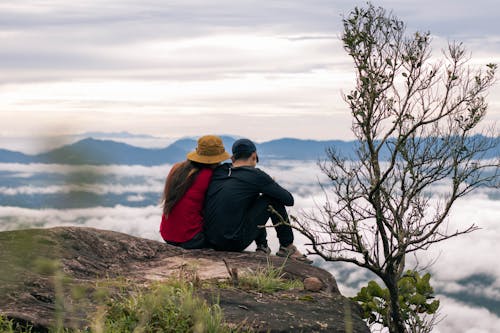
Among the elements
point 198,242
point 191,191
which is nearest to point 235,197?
point 191,191

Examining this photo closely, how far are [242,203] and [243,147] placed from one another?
0.83 meters

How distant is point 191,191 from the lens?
9906mm

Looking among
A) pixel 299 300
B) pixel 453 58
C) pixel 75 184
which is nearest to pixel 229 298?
pixel 299 300

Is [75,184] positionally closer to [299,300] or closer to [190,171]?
[299,300]

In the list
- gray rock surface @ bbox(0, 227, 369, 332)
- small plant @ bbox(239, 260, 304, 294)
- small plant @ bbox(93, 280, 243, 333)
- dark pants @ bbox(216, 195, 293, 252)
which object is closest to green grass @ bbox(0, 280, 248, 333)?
small plant @ bbox(93, 280, 243, 333)

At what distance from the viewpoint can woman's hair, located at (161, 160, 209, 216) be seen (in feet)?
32.2

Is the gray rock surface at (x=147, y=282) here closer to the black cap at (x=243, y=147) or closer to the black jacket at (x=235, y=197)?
the black jacket at (x=235, y=197)

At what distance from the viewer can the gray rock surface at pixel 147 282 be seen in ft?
19.4

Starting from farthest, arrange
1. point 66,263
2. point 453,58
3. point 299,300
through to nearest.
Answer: point 453,58 → point 66,263 → point 299,300

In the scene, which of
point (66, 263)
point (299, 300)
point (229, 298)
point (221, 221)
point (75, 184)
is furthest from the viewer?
point (221, 221)

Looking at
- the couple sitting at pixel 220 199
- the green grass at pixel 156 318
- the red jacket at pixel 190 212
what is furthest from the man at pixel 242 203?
the green grass at pixel 156 318

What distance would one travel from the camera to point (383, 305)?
1261 cm

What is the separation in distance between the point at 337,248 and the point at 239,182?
11.0ft

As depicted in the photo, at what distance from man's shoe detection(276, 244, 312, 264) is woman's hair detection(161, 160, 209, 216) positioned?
1730 millimetres
